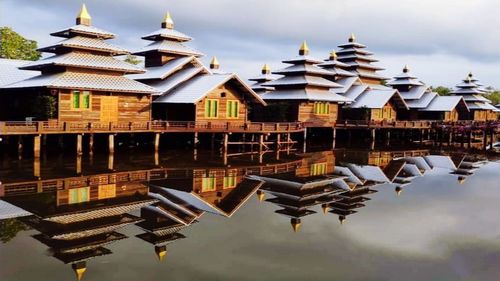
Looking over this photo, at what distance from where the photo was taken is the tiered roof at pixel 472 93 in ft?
260

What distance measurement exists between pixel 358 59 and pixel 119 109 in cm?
4463

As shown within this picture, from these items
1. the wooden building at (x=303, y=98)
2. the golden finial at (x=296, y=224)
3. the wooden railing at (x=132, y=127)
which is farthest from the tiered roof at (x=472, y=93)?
the golden finial at (x=296, y=224)

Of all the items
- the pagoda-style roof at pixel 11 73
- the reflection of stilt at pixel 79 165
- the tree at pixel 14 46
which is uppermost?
the tree at pixel 14 46

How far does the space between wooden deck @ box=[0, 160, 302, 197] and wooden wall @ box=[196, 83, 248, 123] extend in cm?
1036

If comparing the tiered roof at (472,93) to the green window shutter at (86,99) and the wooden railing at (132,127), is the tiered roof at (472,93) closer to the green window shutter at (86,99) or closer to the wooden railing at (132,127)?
the wooden railing at (132,127)

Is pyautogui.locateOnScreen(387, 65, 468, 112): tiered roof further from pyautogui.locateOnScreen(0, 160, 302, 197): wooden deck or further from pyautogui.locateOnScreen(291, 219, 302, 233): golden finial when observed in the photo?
pyautogui.locateOnScreen(291, 219, 302, 233): golden finial

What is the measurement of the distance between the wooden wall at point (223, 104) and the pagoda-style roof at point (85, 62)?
5975 mm

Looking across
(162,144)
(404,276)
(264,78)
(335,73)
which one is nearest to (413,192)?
(404,276)

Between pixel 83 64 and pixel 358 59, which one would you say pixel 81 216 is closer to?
pixel 83 64

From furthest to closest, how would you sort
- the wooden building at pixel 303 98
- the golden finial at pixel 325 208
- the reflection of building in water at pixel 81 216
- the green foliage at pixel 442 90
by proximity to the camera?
the green foliage at pixel 442 90, the wooden building at pixel 303 98, the golden finial at pixel 325 208, the reflection of building in water at pixel 81 216

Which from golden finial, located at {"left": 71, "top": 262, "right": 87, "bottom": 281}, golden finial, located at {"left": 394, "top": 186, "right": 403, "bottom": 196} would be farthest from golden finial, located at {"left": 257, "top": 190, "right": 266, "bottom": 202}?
golden finial, located at {"left": 71, "top": 262, "right": 87, "bottom": 281}

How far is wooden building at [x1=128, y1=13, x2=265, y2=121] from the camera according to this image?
36750mm

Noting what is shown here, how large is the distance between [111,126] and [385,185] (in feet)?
53.5

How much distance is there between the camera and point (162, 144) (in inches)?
1492
